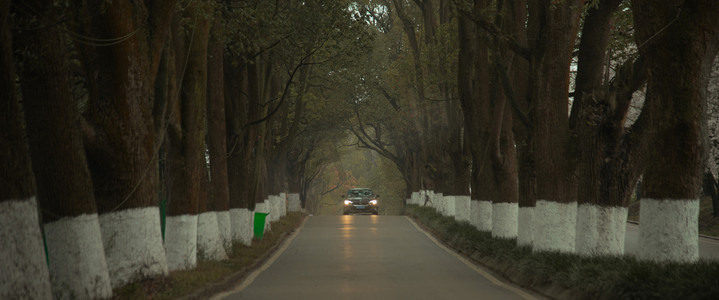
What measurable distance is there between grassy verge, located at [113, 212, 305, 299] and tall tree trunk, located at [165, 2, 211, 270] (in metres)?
0.51

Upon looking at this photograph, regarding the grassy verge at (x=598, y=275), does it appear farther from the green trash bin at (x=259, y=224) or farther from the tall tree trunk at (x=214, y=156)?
the green trash bin at (x=259, y=224)

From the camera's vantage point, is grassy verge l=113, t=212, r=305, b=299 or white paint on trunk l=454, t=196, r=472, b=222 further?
white paint on trunk l=454, t=196, r=472, b=222

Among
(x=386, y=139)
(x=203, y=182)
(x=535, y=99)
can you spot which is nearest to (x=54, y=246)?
(x=203, y=182)

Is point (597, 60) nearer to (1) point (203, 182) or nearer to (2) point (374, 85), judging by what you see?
(1) point (203, 182)

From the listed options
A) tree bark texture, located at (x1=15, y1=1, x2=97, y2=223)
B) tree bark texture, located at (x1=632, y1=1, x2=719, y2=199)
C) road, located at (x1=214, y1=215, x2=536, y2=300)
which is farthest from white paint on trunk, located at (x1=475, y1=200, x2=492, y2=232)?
tree bark texture, located at (x1=15, y1=1, x2=97, y2=223)

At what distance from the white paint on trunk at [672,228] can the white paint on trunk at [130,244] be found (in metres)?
6.62

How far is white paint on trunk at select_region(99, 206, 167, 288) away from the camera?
11258 mm

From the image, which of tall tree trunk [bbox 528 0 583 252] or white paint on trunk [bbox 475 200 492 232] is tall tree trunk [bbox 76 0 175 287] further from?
white paint on trunk [bbox 475 200 492 232]

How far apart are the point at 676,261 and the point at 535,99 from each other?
6070mm

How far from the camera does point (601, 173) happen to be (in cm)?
1362

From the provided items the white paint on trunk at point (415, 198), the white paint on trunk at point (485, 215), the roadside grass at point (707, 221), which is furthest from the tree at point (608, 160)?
the white paint on trunk at point (415, 198)

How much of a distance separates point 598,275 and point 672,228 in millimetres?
1469

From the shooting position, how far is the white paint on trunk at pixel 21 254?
8.09 m

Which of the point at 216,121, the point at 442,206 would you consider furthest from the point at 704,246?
the point at 216,121
